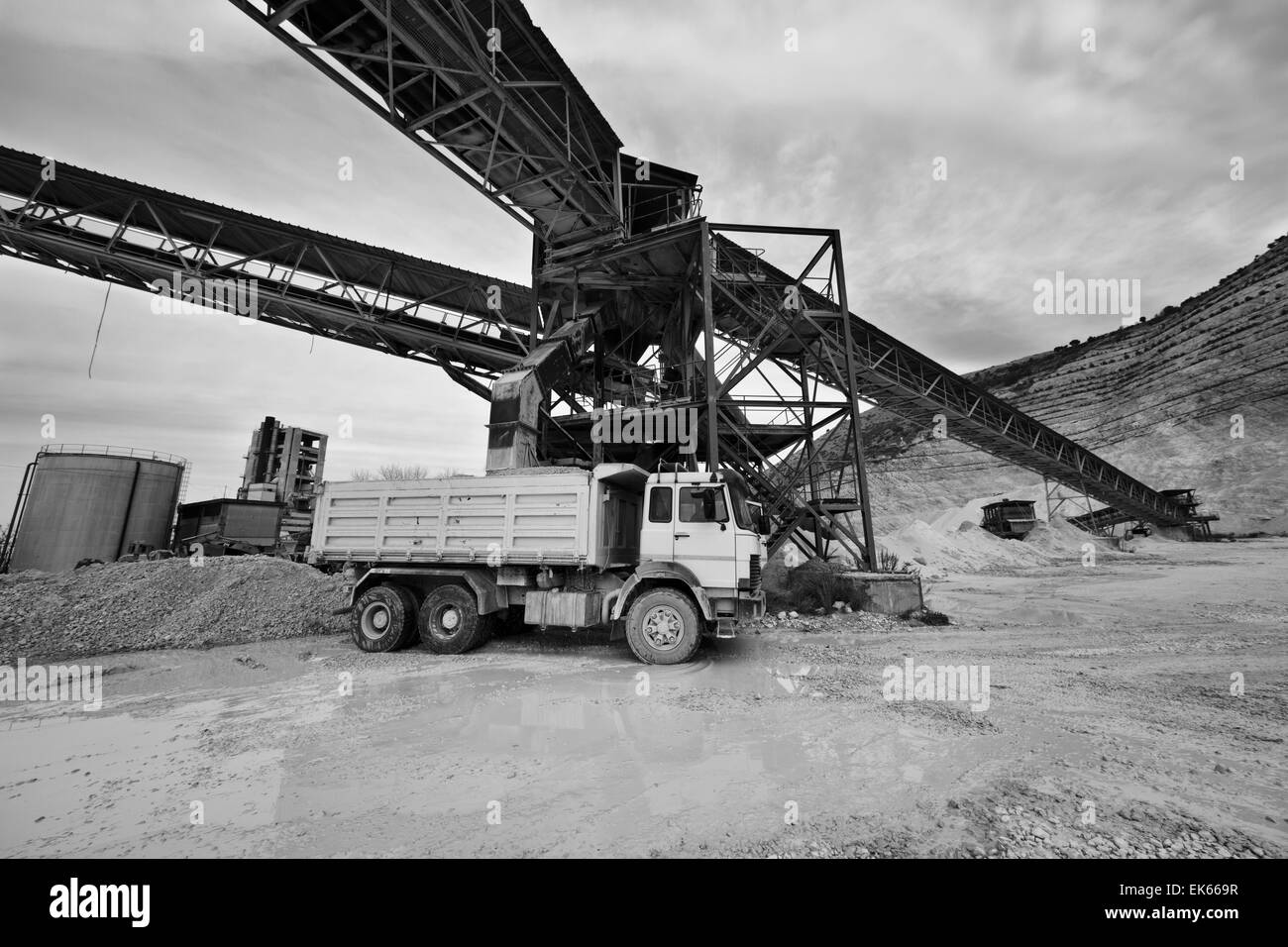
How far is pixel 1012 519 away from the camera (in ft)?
77.5

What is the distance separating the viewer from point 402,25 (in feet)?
29.0

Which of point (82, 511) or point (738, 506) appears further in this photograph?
point (82, 511)

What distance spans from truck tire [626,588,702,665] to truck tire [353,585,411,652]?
11.8ft

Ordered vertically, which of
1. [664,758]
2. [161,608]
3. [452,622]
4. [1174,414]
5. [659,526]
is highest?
[1174,414]

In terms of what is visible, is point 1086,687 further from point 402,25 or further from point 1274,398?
point 1274,398

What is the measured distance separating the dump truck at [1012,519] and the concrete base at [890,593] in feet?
56.7

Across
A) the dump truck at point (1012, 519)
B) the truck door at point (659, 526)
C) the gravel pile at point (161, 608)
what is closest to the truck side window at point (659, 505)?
the truck door at point (659, 526)

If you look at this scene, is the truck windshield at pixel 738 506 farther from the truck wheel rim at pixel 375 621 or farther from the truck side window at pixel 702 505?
the truck wheel rim at pixel 375 621

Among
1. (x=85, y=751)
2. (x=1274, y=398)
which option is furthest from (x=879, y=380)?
(x=1274, y=398)

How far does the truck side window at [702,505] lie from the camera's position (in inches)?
274

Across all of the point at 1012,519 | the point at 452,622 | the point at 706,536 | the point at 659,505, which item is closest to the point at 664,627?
the point at 706,536

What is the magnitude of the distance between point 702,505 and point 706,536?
44cm

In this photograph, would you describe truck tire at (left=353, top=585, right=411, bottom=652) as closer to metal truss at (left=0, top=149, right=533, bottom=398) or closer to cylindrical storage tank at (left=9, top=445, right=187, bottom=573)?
metal truss at (left=0, top=149, right=533, bottom=398)

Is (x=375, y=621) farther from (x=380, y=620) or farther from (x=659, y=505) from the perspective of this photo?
(x=659, y=505)
